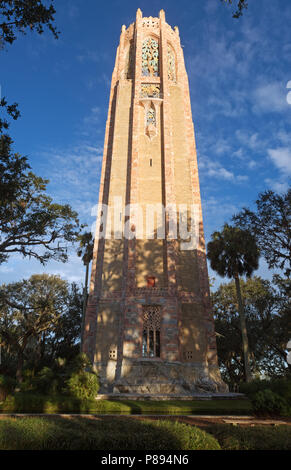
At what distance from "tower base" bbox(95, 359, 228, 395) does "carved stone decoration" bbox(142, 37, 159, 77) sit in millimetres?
28323

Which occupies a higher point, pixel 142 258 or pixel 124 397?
pixel 142 258

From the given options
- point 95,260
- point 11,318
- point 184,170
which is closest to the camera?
point 95,260

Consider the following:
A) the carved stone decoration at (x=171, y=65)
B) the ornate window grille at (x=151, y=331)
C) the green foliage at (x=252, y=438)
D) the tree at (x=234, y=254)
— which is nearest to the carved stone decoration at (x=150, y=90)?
the carved stone decoration at (x=171, y=65)

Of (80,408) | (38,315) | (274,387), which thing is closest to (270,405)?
(274,387)

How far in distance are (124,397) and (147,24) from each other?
3735 centimetres

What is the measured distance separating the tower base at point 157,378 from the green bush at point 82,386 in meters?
4.53

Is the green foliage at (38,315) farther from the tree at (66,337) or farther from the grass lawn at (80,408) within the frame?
the grass lawn at (80,408)

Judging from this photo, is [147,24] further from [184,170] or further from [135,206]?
[135,206]

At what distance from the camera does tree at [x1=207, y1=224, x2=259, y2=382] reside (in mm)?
24094

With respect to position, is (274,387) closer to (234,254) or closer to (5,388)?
(5,388)

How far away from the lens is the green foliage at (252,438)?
538 centimetres

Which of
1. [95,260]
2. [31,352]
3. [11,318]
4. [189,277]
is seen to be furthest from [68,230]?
[11,318]

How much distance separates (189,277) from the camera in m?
22.8
